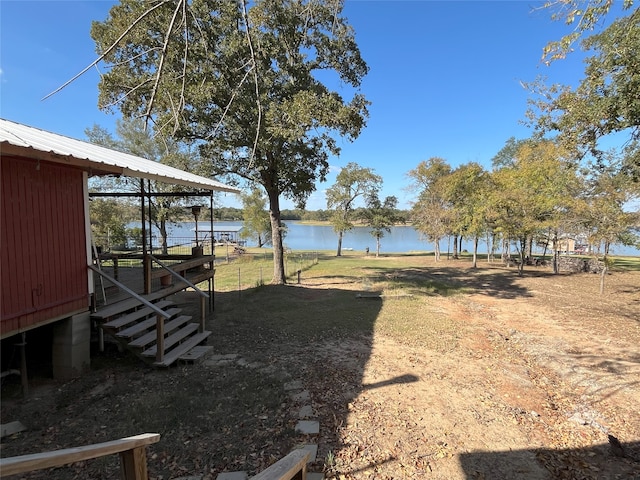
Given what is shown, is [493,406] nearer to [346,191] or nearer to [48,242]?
[48,242]

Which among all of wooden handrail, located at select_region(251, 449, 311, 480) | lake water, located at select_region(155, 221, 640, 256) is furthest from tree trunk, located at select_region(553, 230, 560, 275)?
Result: wooden handrail, located at select_region(251, 449, 311, 480)

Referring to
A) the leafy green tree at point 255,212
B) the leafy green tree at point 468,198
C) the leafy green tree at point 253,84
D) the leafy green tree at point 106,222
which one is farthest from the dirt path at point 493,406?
the leafy green tree at point 255,212

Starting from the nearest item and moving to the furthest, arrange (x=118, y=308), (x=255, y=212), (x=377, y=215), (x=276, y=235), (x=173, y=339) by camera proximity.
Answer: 1. (x=118, y=308)
2. (x=173, y=339)
3. (x=276, y=235)
4. (x=377, y=215)
5. (x=255, y=212)

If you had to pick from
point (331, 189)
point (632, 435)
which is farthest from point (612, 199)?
point (331, 189)

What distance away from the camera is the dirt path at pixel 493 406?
11.8 feet

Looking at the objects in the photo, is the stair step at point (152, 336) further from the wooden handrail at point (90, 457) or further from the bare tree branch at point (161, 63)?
the bare tree branch at point (161, 63)

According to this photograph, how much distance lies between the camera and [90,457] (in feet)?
4.90

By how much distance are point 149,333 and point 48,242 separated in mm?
2189

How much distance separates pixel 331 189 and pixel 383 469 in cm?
3115

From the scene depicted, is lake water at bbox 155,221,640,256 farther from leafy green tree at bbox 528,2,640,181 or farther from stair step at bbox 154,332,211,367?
stair step at bbox 154,332,211,367

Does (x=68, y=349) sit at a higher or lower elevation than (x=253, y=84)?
lower

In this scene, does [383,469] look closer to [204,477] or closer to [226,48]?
[204,477]

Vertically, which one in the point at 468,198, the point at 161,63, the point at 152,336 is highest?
the point at 468,198

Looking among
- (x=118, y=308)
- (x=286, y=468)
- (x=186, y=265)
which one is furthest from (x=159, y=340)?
(x=286, y=468)
